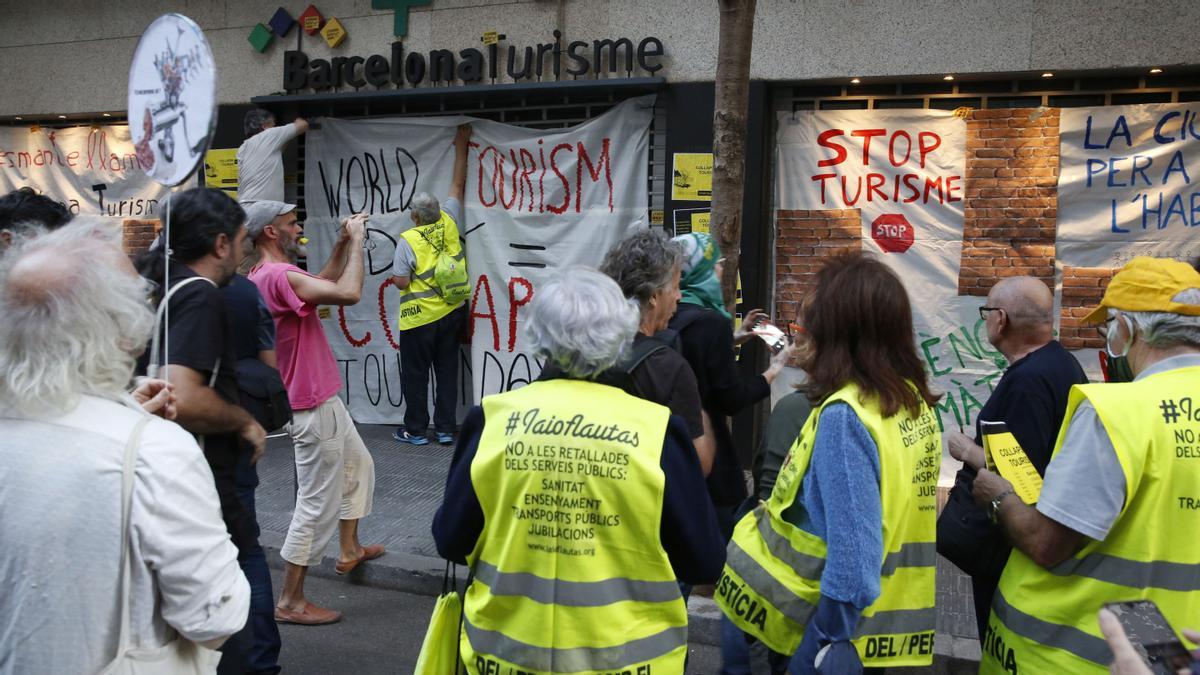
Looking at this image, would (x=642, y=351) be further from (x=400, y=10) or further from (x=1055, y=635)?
→ (x=400, y=10)

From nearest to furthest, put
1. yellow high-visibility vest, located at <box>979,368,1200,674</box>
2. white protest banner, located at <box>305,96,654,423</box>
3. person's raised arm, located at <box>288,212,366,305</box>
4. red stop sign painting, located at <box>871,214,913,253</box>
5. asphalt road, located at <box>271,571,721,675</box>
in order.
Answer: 1. yellow high-visibility vest, located at <box>979,368,1200,674</box>
2. asphalt road, located at <box>271,571,721,675</box>
3. person's raised arm, located at <box>288,212,366,305</box>
4. red stop sign painting, located at <box>871,214,913,253</box>
5. white protest banner, located at <box>305,96,654,423</box>

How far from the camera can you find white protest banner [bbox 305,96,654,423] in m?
8.48

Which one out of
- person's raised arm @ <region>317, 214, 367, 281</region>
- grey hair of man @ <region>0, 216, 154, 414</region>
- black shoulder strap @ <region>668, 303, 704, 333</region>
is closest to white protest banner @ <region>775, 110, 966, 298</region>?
person's raised arm @ <region>317, 214, 367, 281</region>

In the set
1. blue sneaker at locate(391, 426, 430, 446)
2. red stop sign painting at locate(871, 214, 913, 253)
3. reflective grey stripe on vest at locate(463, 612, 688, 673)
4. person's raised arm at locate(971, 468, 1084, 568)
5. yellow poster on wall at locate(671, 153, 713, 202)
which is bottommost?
blue sneaker at locate(391, 426, 430, 446)

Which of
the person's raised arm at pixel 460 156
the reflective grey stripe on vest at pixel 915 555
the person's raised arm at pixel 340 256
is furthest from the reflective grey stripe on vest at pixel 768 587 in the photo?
the person's raised arm at pixel 460 156

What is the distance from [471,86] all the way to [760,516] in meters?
6.24

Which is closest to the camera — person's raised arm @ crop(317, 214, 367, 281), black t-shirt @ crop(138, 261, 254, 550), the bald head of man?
black t-shirt @ crop(138, 261, 254, 550)

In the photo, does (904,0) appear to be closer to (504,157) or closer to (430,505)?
(504,157)

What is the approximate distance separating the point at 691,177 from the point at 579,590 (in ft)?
19.4

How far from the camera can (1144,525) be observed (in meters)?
2.51

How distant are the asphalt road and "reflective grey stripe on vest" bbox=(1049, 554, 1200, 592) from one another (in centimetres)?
249

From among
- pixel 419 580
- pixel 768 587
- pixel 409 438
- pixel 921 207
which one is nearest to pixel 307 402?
pixel 419 580

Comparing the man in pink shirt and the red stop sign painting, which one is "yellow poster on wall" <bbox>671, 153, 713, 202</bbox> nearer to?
the red stop sign painting

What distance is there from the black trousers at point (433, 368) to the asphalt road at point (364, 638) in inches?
118
